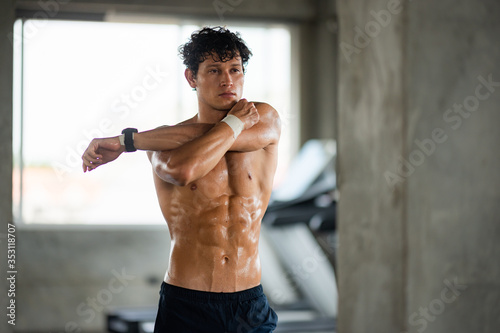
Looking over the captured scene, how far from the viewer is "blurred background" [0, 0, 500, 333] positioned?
139 inches

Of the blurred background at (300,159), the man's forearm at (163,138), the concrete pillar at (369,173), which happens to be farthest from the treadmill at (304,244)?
the man's forearm at (163,138)

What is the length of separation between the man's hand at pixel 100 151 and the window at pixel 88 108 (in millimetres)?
4145

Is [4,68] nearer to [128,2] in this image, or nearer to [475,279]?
[475,279]

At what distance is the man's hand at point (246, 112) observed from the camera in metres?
1.96

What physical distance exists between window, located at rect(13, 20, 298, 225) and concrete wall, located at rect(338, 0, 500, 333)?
10.6ft

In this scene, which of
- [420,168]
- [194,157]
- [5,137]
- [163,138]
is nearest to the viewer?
[194,157]

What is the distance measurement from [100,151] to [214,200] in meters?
0.43

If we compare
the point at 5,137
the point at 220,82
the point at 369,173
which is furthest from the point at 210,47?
the point at 369,173

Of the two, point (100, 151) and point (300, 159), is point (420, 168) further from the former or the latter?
point (300, 159)

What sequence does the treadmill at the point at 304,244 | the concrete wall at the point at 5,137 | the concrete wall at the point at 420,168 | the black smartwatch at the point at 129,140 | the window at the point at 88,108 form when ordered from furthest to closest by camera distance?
the window at the point at 88,108
the treadmill at the point at 304,244
the concrete wall at the point at 420,168
the concrete wall at the point at 5,137
the black smartwatch at the point at 129,140

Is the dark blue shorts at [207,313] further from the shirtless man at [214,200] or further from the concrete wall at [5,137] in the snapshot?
the concrete wall at [5,137]

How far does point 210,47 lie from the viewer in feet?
6.66

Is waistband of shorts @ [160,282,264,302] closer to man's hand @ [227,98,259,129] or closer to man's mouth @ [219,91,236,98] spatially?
man's hand @ [227,98,259,129]

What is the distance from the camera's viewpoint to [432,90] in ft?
11.6
